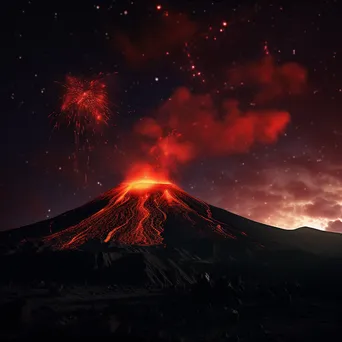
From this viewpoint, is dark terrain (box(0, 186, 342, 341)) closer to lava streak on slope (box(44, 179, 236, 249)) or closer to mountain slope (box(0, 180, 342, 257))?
mountain slope (box(0, 180, 342, 257))

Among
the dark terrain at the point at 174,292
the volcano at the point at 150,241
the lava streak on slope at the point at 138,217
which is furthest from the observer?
the lava streak on slope at the point at 138,217

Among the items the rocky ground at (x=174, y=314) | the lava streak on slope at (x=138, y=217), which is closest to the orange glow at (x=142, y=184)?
the lava streak on slope at (x=138, y=217)

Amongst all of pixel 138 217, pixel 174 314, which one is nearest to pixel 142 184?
pixel 138 217

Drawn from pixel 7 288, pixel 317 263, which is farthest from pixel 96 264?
pixel 317 263

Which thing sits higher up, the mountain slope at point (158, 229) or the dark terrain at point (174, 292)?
the mountain slope at point (158, 229)

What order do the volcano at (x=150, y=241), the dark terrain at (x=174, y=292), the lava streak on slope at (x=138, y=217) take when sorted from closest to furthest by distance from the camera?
the dark terrain at (x=174, y=292) → the volcano at (x=150, y=241) → the lava streak on slope at (x=138, y=217)

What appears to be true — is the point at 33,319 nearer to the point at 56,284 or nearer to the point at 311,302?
the point at 56,284

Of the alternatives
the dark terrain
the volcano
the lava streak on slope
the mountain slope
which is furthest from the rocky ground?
the lava streak on slope

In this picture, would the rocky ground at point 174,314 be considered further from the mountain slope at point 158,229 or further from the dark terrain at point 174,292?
the mountain slope at point 158,229
